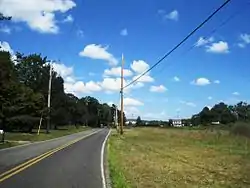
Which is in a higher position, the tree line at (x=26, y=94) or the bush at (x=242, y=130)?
the tree line at (x=26, y=94)

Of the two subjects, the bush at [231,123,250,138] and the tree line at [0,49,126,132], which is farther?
the bush at [231,123,250,138]

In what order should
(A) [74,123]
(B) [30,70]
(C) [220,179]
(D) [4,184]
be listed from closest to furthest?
(D) [4,184], (C) [220,179], (B) [30,70], (A) [74,123]

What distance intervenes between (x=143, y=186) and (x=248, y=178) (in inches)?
209

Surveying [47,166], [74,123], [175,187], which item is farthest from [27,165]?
[74,123]

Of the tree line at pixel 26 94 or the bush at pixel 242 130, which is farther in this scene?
the bush at pixel 242 130

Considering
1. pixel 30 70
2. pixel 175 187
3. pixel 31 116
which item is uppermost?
pixel 30 70

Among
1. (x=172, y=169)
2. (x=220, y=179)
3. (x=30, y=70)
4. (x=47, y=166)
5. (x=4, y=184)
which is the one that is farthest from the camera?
(x=30, y=70)

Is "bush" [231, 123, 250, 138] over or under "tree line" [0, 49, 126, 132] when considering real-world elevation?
under

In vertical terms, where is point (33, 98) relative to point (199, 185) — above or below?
above

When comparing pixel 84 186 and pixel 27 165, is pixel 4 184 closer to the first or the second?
pixel 84 186

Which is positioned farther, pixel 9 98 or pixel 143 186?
pixel 9 98

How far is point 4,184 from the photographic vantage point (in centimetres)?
1302

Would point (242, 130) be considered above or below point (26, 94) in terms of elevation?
below

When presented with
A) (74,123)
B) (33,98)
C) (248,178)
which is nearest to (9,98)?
(33,98)
